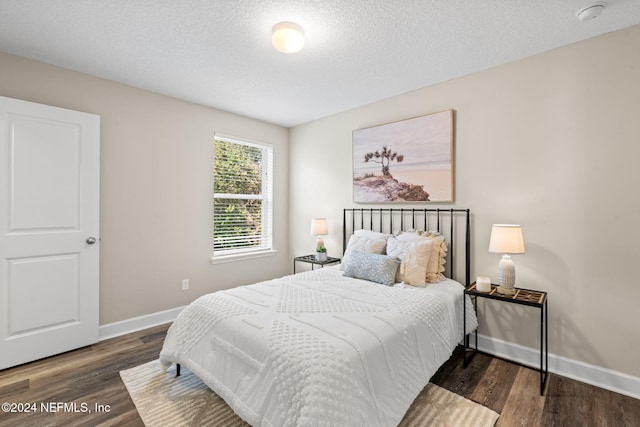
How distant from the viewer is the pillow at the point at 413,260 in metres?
2.50

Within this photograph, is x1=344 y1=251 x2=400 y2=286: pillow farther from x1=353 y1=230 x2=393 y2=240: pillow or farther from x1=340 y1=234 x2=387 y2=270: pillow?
x1=353 y1=230 x2=393 y2=240: pillow

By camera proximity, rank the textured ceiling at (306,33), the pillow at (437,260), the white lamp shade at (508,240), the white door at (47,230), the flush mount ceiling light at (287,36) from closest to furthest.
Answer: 1. the textured ceiling at (306,33)
2. the flush mount ceiling light at (287,36)
3. the white lamp shade at (508,240)
4. the white door at (47,230)
5. the pillow at (437,260)

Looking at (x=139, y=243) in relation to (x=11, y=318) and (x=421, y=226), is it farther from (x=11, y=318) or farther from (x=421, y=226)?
(x=421, y=226)

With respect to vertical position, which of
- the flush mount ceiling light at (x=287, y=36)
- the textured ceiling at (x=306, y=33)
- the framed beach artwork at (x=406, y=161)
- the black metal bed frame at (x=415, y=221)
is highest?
the textured ceiling at (x=306, y=33)

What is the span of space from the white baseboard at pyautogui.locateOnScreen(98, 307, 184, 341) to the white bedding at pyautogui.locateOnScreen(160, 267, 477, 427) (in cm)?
119

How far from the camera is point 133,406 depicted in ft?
6.17

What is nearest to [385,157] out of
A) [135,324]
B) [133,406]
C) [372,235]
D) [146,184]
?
[372,235]

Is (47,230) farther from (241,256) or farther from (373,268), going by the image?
(373,268)

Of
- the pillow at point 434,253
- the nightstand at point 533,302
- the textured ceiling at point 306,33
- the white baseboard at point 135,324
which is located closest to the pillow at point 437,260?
the pillow at point 434,253

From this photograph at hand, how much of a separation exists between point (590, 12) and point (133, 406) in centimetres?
384

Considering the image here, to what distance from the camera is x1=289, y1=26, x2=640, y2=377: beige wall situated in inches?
80.8

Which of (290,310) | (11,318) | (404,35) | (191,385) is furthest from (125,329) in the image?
(404,35)

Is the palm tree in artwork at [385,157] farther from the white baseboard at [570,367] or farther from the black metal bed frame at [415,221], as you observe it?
the white baseboard at [570,367]

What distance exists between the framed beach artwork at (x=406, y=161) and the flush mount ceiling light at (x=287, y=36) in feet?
5.06
